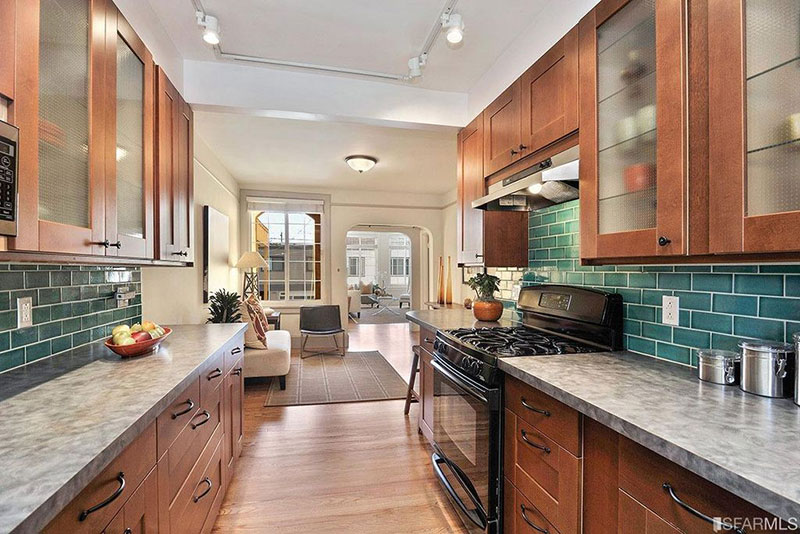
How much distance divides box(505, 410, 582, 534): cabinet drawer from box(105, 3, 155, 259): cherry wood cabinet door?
1739 mm

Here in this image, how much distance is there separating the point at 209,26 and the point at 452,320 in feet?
7.45

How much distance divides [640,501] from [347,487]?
69.4 inches

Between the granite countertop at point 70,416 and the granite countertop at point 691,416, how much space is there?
4.03 ft

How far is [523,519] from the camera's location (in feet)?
4.89

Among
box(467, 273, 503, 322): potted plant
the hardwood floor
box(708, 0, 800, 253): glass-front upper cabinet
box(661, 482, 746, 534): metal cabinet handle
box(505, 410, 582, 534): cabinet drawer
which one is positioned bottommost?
the hardwood floor

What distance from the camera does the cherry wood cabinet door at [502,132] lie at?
2.18 metres

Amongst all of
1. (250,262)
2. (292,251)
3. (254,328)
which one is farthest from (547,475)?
(292,251)

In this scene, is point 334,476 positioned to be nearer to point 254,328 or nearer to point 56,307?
point 56,307

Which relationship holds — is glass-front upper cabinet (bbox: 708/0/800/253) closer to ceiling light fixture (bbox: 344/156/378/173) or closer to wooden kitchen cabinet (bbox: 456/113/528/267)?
wooden kitchen cabinet (bbox: 456/113/528/267)

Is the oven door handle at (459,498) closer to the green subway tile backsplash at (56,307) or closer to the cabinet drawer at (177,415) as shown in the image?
the cabinet drawer at (177,415)

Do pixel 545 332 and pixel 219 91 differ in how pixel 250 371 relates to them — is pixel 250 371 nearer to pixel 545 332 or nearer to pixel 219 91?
pixel 219 91

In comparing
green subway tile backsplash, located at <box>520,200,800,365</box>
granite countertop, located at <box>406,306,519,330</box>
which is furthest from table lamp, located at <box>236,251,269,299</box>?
green subway tile backsplash, located at <box>520,200,800,365</box>

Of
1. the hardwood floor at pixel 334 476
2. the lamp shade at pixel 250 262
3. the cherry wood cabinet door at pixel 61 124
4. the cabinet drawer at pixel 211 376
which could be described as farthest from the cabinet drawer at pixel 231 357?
the lamp shade at pixel 250 262

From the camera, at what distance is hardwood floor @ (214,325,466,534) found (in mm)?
1981
